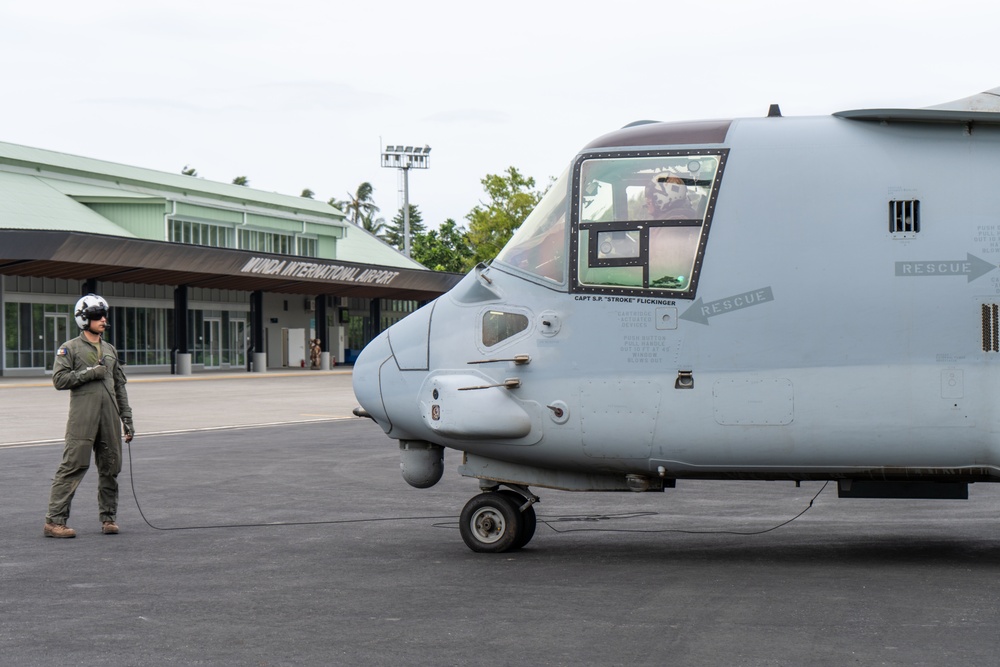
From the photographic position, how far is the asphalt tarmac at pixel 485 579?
19.4 ft

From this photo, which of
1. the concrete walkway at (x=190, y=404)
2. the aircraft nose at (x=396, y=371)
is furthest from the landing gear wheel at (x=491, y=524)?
the concrete walkway at (x=190, y=404)

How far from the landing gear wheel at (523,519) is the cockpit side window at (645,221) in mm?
1720

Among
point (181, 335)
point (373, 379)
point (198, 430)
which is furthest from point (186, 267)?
point (373, 379)

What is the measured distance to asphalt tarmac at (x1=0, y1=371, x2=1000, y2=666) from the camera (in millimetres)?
5906

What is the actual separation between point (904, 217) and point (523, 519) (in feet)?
11.5

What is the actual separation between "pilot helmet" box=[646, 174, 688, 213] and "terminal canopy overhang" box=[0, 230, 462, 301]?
28.9m

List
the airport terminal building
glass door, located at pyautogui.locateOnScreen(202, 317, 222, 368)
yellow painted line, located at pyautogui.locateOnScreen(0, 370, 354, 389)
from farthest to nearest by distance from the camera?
1. glass door, located at pyautogui.locateOnScreen(202, 317, 222, 368)
2. the airport terminal building
3. yellow painted line, located at pyautogui.locateOnScreen(0, 370, 354, 389)

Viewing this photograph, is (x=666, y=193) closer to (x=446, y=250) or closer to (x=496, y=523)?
(x=496, y=523)

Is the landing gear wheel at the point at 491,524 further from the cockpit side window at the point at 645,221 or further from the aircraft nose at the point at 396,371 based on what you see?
the cockpit side window at the point at 645,221

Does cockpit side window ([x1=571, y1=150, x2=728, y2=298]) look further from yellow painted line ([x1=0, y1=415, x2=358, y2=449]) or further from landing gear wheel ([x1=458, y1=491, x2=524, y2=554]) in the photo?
yellow painted line ([x1=0, y1=415, x2=358, y2=449])

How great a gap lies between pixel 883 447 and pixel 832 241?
1.43 meters

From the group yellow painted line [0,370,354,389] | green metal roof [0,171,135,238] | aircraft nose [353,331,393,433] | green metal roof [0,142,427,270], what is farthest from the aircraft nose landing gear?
green metal roof [0,171,135,238]

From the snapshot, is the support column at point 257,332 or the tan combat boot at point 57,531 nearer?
the tan combat boot at point 57,531

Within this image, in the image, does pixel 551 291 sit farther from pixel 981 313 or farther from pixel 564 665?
pixel 564 665
